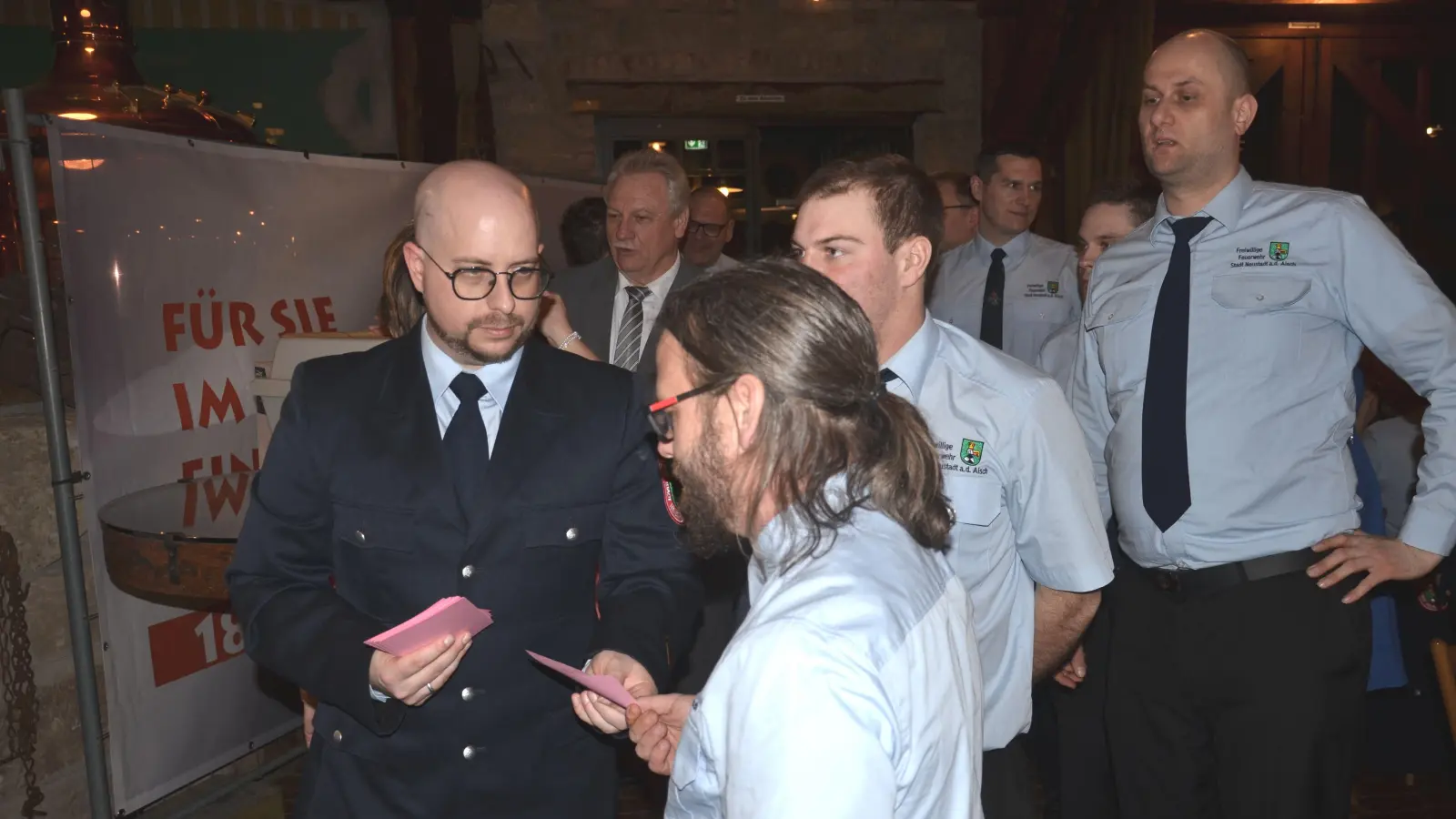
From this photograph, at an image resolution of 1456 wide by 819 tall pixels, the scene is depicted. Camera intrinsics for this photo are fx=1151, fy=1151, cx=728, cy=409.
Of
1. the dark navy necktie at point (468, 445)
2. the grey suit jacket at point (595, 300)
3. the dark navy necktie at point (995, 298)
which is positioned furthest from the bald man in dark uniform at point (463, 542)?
the dark navy necktie at point (995, 298)

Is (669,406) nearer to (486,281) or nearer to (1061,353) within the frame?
(486,281)

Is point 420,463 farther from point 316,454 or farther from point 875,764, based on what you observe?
point 875,764

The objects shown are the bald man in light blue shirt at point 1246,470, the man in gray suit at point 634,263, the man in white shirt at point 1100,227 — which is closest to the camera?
the bald man in light blue shirt at point 1246,470

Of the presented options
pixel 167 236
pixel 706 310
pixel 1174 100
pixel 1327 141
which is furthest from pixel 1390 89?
pixel 706 310

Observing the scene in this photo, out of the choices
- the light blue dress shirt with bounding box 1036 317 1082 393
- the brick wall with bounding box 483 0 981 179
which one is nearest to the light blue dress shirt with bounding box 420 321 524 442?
the light blue dress shirt with bounding box 1036 317 1082 393

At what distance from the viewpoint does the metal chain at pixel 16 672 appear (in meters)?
3.11

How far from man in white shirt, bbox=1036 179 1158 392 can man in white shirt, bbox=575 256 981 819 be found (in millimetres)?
2362

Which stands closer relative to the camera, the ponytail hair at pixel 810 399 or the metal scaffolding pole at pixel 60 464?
the ponytail hair at pixel 810 399

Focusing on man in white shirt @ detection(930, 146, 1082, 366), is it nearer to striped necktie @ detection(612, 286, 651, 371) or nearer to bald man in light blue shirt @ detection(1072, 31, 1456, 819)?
striped necktie @ detection(612, 286, 651, 371)

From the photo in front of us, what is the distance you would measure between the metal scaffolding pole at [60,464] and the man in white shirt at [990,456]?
2041 mm

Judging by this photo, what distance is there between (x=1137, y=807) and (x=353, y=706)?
176 centimetres

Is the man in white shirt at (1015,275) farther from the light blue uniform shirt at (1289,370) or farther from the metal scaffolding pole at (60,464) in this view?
the metal scaffolding pole at (60,464)

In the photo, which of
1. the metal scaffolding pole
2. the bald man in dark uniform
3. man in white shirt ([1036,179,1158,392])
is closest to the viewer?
the bald man in dark uniform

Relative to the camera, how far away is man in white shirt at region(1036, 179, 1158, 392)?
3.52 metres
